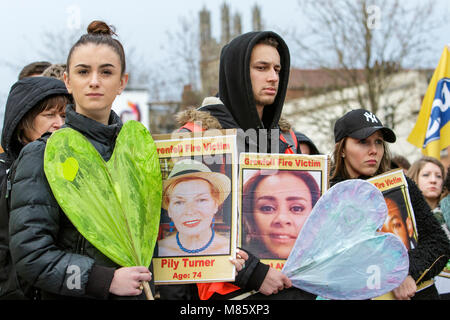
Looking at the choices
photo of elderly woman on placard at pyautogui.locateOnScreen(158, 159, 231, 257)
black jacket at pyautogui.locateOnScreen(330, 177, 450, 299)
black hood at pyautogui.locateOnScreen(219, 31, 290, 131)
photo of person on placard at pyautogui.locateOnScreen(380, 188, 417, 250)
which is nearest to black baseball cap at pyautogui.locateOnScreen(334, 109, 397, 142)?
black jacket at pyautogui.locateOnScreen(330, 177, 450, 299)

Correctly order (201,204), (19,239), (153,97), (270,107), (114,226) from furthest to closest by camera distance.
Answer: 1. (153,97)
2. (270,107)
3. (201,204)
4. (114,226)
5. (19,239)

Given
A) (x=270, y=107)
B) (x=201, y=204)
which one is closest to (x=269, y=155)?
(x=201, y=204)

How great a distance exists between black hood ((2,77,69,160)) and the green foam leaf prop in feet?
2.44

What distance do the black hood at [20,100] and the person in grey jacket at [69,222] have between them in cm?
53

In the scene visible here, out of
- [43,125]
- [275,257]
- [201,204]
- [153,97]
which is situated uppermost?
[153,97]

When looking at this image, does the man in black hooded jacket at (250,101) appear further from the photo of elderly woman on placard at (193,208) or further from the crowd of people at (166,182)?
the photo of elderly woman on placard at (193,208)

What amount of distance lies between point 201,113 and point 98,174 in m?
0.77

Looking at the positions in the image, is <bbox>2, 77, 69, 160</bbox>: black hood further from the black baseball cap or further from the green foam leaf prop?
the black baseball cap

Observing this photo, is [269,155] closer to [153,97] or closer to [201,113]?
[201,113]

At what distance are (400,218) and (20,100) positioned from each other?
84.3 inches

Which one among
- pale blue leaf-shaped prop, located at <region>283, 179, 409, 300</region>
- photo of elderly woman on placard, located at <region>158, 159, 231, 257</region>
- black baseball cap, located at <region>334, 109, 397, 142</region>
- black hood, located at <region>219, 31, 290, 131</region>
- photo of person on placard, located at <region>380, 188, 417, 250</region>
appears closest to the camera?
photo of elderly woman on placard, located at <region>158, 159, 231, 257</region>

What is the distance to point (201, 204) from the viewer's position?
2.69 m

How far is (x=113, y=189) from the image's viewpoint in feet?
8.07

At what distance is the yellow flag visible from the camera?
5703 mm
